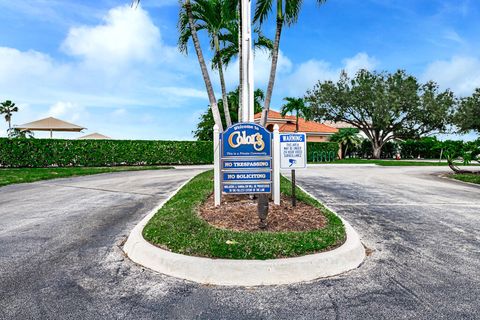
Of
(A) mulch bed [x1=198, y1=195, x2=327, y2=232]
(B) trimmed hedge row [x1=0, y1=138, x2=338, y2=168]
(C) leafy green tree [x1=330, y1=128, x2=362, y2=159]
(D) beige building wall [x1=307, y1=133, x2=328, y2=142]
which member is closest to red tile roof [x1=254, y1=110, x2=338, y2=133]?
(D) beige building wall [x1=307, y1=133, x2=328, y2=142]

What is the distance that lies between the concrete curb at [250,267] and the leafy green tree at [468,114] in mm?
38222

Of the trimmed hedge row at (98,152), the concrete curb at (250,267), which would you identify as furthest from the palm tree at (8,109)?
the concrete curb at (250,267)

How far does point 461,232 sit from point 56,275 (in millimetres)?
6732

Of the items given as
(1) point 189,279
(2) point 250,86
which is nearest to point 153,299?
(1) point 189,279

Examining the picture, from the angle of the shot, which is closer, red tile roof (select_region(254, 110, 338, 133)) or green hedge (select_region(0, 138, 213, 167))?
green hedge (select_region(0, 138, 213, 167))

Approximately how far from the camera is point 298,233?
5000mm

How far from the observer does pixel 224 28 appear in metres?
11.8

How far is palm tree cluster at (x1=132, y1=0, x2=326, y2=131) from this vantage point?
8.95 m

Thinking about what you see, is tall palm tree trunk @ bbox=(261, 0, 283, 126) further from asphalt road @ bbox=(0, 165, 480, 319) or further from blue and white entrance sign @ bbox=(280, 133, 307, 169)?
asphalt road @ bbox=(0, 165, 480, 319)

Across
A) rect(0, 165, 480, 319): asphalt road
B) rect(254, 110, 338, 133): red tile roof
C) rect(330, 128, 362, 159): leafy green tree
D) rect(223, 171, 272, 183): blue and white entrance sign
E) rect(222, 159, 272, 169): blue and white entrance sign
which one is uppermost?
rect(254, 110, 338, 133): red tile roof

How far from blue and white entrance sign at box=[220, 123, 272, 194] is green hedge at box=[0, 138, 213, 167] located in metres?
19.9

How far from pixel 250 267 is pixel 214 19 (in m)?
8.93

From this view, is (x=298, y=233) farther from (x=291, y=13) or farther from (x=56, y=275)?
(x=291, y=13)

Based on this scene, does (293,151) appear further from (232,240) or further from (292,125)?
(292,125)
